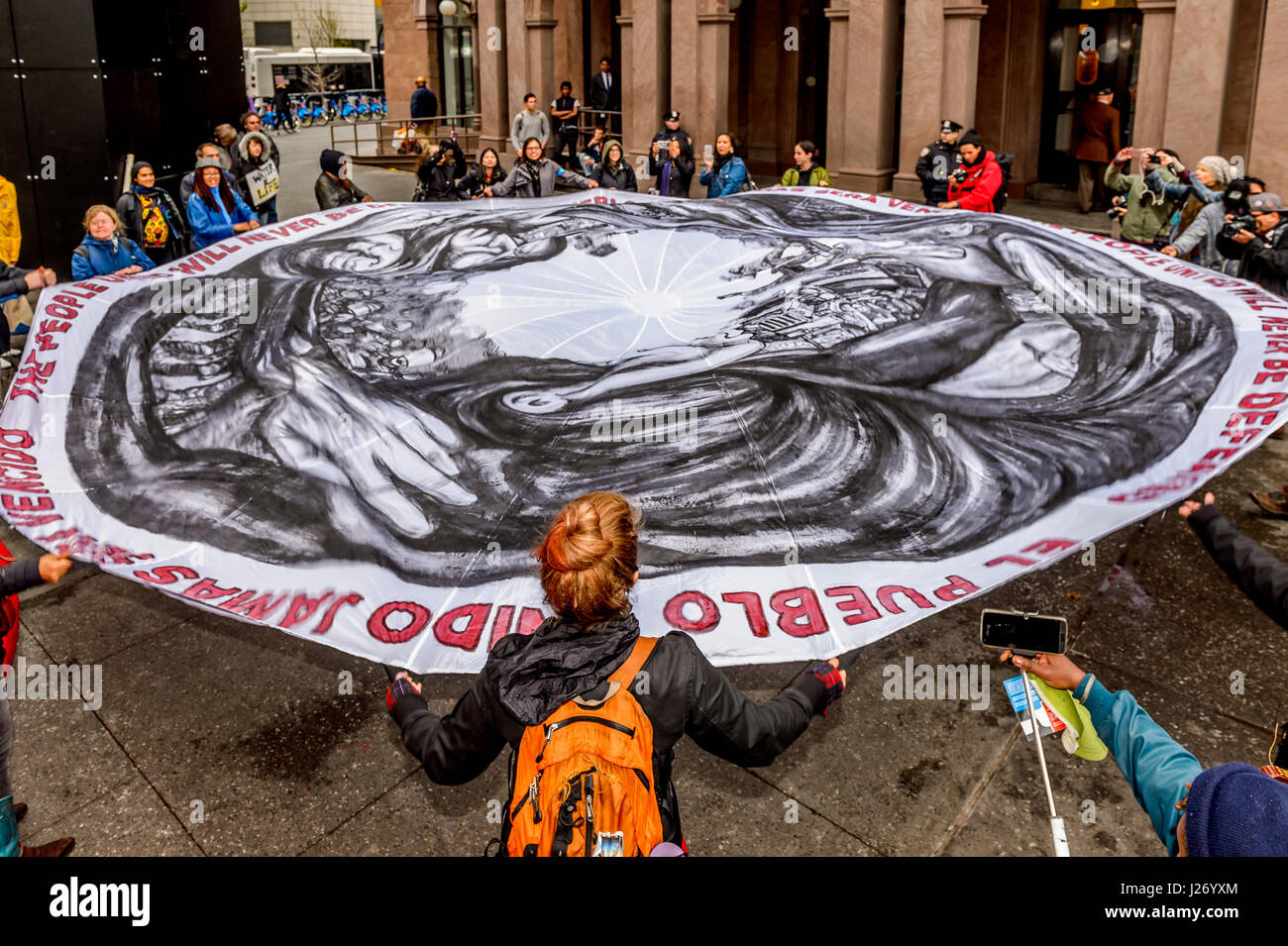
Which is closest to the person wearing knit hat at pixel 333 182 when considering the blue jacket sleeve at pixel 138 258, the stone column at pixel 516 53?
the blue jacket sleeve at pixel 138 258

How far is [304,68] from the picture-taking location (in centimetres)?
5391

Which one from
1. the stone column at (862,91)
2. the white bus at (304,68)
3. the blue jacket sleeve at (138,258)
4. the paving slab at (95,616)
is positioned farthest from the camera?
the white bus at (304,68)

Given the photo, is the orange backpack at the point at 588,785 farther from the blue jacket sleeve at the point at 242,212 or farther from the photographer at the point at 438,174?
the photographer at the point at 438,174

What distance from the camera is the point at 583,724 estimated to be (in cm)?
268

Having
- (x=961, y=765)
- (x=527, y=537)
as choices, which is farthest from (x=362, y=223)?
(x=961, y=765)

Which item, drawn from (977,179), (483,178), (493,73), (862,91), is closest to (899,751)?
(977,179)

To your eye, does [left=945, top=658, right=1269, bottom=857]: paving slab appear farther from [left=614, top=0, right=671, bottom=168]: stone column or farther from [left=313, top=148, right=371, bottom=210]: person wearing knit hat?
[left=614, top=0, right=671, bottom=168]: stone column

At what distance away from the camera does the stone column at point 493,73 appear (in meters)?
25.0

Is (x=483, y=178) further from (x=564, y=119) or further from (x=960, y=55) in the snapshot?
(x=564, y=119)

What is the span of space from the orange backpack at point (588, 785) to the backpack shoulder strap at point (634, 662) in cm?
1

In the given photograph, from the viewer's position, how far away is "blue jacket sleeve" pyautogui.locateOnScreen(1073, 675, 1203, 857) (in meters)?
2.51

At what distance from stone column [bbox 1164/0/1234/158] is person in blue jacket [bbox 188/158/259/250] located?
1147cm

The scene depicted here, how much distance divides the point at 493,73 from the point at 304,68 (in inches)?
1309

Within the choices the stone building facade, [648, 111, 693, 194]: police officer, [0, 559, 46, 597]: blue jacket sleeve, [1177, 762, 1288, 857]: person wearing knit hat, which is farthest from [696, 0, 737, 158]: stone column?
[1177, 762, 1288, 857]: person wearing knit hat
